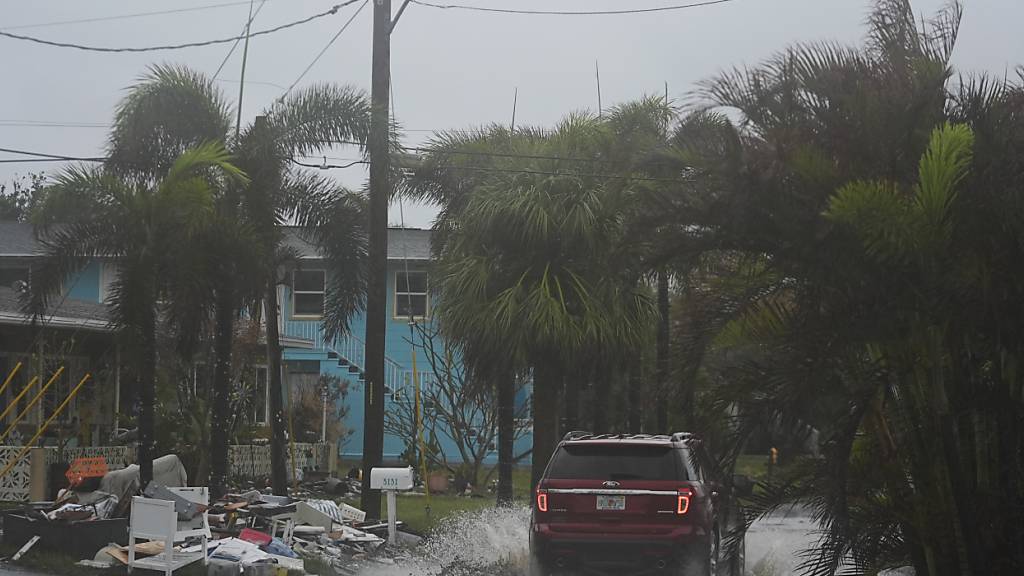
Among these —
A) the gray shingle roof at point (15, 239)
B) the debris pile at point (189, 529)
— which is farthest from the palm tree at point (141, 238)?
the gray shingle roof at point (15, 239)

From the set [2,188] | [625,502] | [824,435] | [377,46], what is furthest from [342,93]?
[2,188]

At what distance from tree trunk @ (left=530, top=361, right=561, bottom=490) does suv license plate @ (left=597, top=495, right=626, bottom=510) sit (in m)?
9.17

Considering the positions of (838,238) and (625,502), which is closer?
(838,238)

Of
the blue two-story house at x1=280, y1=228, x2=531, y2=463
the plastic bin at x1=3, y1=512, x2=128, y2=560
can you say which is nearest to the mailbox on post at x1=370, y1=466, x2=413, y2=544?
the plastic bin at x1=3, y1=512, x2=128, y2=560

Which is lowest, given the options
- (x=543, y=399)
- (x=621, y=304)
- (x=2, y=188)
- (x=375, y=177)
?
(x=543, y=399)

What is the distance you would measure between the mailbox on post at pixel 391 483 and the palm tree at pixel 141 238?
3.06 metres

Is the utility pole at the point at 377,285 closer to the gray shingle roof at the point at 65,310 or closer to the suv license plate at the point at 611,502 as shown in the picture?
the gray shingle roof at the point at 65,310

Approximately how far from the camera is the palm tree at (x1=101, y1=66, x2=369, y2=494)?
19953 millimetres

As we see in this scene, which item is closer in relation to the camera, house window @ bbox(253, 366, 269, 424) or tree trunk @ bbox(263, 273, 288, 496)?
tree trunk @ bbox(263, 273, 288, 496)

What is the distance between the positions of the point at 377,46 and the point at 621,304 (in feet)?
18.6

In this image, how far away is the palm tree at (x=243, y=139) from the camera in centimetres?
1995

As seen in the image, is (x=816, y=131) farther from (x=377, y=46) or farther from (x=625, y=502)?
(x=377, y=46)

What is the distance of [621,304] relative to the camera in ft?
69.9

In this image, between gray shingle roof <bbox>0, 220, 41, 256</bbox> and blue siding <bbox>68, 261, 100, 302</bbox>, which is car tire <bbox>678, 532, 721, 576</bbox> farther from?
blue siding <bbox>68, 261, 100, 302</bbox>
